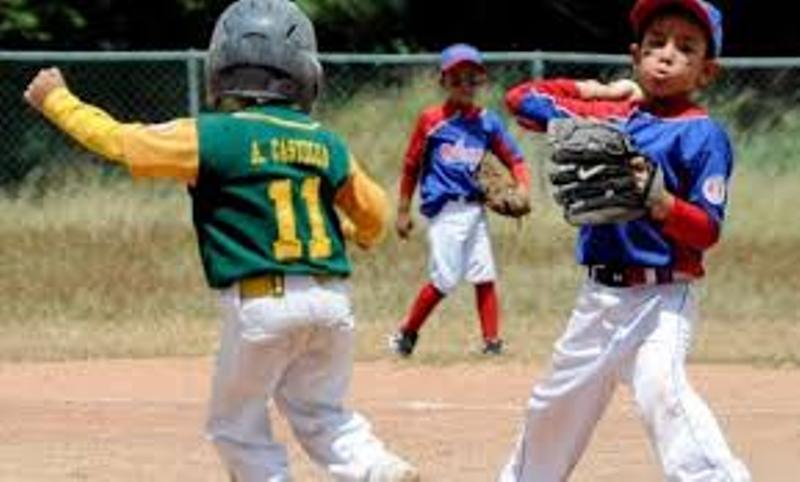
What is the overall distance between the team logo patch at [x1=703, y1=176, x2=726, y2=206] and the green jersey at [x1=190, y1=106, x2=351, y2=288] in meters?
1.16

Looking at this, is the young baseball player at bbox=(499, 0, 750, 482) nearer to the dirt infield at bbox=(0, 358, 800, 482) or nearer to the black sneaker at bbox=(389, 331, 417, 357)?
the dirt infield at bbox=(0, 358, 800, 482)

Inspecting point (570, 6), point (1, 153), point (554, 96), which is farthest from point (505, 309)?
point (570, 6)

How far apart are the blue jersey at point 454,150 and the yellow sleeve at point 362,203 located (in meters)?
6.05

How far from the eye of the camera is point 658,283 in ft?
22.9

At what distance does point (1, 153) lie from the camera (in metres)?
20.8

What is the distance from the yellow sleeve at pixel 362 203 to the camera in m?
7.01

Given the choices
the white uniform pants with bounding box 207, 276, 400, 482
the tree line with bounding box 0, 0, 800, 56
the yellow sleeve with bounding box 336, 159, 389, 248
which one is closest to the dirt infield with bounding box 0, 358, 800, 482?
→ the white uniform pants with bounding box 207, 276, 400, 482

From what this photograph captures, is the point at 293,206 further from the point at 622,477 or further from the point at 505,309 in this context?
the point at 505,309

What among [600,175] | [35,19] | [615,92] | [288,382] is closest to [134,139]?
[288,382]

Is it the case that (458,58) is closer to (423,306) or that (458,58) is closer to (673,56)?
(423,306)

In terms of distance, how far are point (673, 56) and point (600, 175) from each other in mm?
466

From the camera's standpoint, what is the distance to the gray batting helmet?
22.7 feet

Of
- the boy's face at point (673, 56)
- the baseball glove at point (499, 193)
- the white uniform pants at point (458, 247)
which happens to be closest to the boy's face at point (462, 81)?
the baseball glove at point (499, 193)

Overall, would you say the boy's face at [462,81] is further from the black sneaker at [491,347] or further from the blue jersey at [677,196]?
the blue jersey at [677,196]
